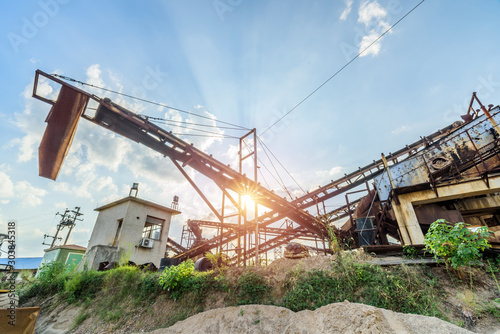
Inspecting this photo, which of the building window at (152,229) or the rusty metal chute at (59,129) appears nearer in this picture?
the rusty metal chute at (59,129)

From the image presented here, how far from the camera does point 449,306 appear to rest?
345 cm

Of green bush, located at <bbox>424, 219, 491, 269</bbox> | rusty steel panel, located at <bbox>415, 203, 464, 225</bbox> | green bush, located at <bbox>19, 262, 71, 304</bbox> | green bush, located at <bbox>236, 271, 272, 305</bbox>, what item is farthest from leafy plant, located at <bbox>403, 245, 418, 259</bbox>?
green bush, located at <bbox>19, 262, 71, 304</bbox>

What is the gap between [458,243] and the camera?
358cm

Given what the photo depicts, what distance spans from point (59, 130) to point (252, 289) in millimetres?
6904

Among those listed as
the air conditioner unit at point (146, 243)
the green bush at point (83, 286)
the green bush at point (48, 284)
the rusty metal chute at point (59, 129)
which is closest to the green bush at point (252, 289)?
the green bush at point (83, 286)

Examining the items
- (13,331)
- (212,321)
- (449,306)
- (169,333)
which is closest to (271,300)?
(212,321)

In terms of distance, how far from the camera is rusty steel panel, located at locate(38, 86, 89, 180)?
18.9 ft

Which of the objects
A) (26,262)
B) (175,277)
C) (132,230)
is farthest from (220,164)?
(26,262)

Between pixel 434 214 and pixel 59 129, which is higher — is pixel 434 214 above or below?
below

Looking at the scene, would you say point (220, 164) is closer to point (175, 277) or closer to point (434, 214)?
point (175, 277)

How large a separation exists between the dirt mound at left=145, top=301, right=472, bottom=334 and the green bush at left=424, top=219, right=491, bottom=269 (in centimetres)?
127

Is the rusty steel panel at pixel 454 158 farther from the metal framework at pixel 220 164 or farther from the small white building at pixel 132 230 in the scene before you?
the small white building at pixel 132 230

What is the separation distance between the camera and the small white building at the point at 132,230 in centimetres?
1221

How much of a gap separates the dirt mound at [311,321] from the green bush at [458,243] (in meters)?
1.27
